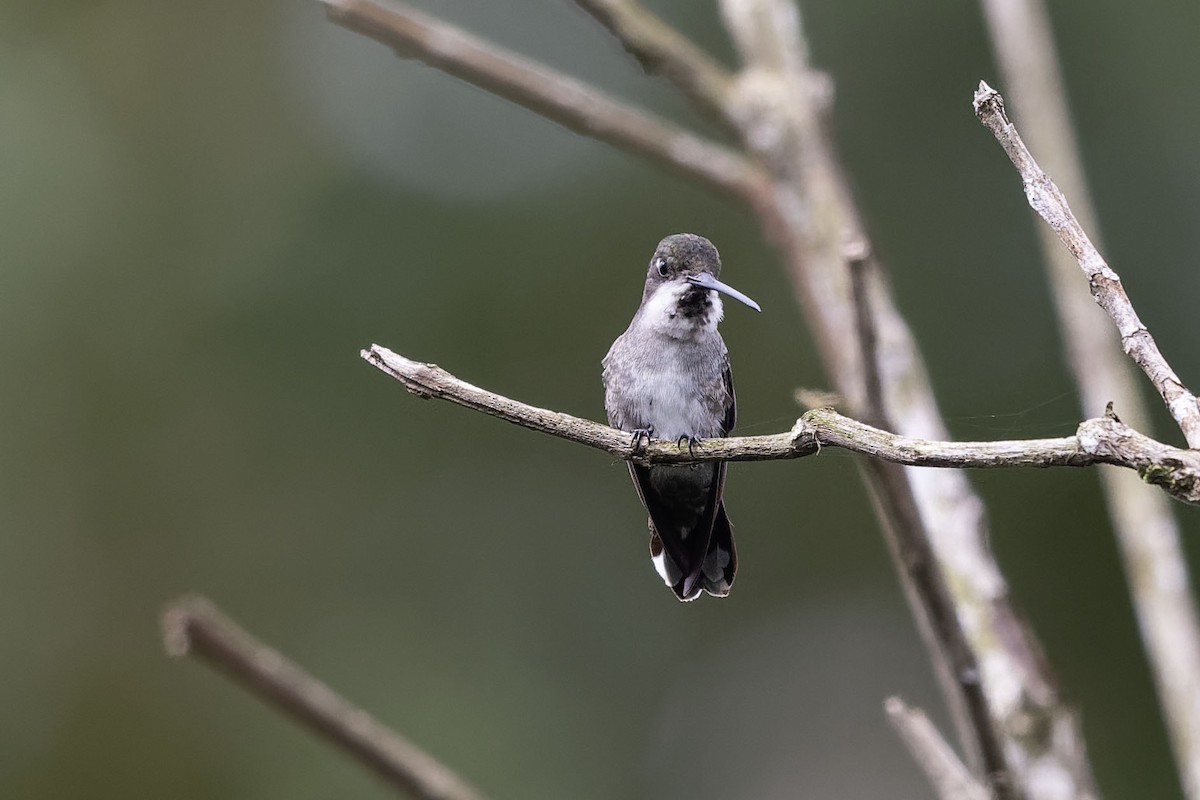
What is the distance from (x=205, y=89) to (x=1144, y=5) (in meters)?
9.45

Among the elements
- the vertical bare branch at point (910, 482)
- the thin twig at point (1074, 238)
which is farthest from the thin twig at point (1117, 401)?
the thin twig at point (1074, 238)

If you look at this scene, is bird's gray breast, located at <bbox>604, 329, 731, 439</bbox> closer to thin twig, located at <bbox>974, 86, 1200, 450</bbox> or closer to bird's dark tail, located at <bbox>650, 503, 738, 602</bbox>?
bird's dark tail, located at <bbox>650, 503, 738, 602</bbox>

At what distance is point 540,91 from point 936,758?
2.60 meters

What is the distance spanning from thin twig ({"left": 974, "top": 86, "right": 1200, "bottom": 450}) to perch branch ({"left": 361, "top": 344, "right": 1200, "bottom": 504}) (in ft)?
0.42

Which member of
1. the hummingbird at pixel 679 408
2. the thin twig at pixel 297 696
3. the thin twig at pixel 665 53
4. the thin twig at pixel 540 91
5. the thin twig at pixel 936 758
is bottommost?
the thin twig at pixel 297 696

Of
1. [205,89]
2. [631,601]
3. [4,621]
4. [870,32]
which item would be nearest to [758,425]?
[870,32]

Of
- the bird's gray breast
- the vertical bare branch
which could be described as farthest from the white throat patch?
the vertical bare branch

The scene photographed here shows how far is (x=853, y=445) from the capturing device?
189cm

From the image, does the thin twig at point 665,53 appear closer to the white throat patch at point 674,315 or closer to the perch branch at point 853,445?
the white throat patch at point 674,315

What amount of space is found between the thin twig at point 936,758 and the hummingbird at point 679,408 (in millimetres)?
→ 532

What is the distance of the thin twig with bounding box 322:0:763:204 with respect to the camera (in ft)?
14.4

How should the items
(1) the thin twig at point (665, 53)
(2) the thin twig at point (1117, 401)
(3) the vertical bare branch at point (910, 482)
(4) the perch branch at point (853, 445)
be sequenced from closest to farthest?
(4) the perch branch at point (853, 445), (3) the vertical bare branch at point (910, 482), (2) the thin twig at point (1117, 401), (1) the thin twig at point (665, 53)

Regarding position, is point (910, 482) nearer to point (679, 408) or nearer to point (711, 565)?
point (711, 565)

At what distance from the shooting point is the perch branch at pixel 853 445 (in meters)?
1.61
